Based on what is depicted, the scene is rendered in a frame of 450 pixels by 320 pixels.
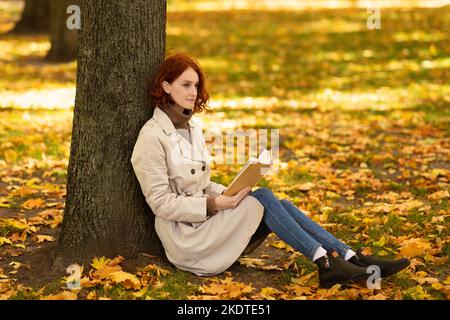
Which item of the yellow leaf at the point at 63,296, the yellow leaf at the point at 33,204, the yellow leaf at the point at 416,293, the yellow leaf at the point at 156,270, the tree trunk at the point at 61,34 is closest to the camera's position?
the yellow leaf at the point at 63,296

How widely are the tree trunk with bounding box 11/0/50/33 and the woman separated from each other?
15.5 m

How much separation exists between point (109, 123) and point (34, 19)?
15.8 metres

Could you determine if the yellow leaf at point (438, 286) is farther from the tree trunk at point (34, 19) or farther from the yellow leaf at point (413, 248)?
the tree trunk at point (34, 19)

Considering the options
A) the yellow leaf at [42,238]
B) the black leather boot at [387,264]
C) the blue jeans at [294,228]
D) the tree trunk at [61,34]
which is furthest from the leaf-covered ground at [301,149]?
the tree trunk at [61,34]

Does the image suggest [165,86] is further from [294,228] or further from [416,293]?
[416,293]

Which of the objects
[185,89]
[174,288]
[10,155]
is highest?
[185,89]

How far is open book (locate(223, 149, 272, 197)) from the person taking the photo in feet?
15.1

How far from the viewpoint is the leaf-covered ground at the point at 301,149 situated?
4801 millimetres

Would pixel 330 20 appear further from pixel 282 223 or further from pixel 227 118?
pixel 282 223

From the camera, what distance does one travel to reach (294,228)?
4.63 meters

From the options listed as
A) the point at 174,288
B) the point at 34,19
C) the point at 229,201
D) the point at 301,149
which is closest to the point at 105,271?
the point at 174,288

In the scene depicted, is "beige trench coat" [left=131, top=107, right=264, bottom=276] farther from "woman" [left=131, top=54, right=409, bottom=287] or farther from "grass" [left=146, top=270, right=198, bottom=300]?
"grass" [left=146, top=270, right=198, bottom=300]

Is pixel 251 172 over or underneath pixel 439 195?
over

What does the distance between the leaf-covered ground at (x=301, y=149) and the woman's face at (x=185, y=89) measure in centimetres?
109
